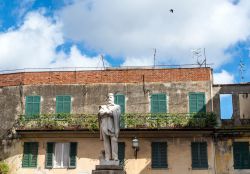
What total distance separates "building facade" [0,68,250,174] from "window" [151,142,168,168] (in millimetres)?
59

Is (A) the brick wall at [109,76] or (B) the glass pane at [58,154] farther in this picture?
(A) the brick wall at [109,76]

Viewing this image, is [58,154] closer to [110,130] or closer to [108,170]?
[110,130]

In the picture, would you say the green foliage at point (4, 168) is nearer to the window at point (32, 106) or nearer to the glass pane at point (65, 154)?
the window at point (32, 106)

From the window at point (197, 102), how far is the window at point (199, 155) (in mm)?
2196

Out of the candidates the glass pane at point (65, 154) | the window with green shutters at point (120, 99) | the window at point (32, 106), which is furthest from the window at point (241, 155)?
the window at point (32, 106)

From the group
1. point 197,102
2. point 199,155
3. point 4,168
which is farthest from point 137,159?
point 4,168

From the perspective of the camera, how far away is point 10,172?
28.7 m

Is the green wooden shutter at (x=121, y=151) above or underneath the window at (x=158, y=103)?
underneath

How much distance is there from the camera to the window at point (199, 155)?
27781mm

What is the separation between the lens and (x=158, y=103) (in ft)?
96.8

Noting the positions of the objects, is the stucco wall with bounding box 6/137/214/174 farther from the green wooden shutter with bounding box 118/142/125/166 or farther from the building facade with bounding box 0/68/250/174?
the green wooden shutter with bounding box 118/142/125/166

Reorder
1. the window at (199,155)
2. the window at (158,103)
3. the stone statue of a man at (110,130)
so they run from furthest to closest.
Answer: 1. the window at (158,103)
2. the window at (199,155)
3. the stone statue of a man at (110,130)

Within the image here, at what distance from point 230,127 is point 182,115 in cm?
296

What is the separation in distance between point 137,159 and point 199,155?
3.69 metres
